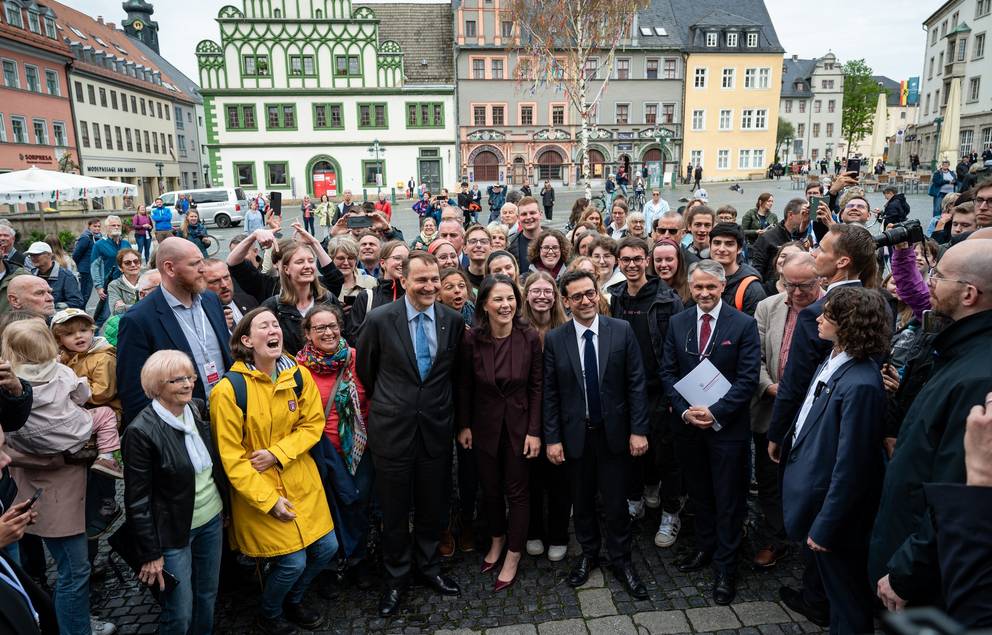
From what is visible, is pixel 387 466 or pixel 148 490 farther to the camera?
pixel 387 466

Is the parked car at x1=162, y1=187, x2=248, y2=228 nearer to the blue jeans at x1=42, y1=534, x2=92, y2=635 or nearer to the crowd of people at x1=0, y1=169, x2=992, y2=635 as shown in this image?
the crowd of people at x1=0, y1=169, x2=992, y2=635

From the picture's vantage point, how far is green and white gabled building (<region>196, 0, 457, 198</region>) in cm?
4266

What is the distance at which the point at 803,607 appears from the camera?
3.89 m

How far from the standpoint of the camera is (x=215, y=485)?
3580 millimetres

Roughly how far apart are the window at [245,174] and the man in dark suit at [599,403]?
45.5 m

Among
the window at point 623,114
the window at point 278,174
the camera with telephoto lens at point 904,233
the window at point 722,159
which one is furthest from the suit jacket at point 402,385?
A: the window at point 722,159

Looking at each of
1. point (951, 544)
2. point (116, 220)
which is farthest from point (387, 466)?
point (116, 220)

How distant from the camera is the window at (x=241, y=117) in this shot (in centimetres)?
→ 4341

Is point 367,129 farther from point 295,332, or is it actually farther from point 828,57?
point 828,57

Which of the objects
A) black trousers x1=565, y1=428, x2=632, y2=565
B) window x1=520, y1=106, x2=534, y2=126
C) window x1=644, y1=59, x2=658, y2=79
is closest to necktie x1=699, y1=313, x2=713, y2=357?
black trousers x1=565, y1=428, x2=632, y2=565

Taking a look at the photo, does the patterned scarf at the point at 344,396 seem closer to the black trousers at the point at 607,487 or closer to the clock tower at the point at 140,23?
the black trousers at the point at 607,487

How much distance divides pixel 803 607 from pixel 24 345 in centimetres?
488

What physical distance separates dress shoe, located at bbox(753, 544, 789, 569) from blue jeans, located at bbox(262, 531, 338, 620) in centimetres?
297

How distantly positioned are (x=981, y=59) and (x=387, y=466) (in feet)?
179
